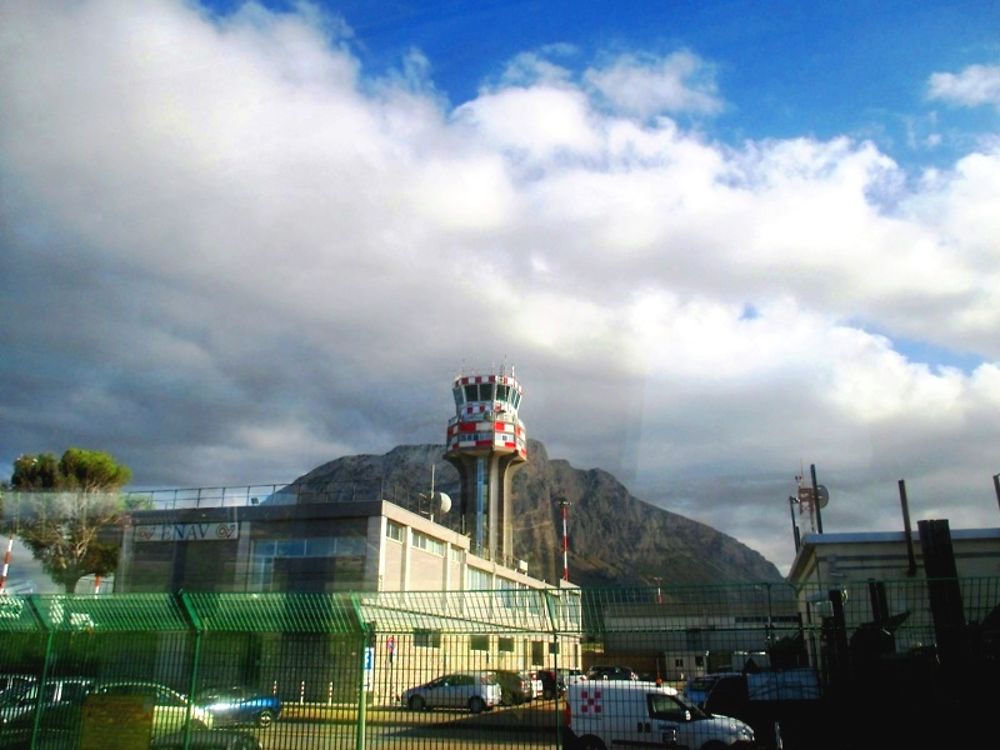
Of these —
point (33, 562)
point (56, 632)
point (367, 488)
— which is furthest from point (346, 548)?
point (56, 632)

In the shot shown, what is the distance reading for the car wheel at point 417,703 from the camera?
9872 mm

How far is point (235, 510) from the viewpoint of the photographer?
1529 inches

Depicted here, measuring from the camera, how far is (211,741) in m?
10.2

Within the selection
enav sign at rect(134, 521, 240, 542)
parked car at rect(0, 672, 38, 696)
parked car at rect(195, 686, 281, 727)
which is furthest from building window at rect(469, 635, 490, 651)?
enav sign at rect(134, 521, 240, 542)

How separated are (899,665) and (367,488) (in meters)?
29.6

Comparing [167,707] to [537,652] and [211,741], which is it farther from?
[537,652]

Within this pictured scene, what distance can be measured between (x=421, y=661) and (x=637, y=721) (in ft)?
10.2

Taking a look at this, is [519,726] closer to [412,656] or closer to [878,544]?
[412,656]

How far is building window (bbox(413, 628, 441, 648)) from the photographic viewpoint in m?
9.63

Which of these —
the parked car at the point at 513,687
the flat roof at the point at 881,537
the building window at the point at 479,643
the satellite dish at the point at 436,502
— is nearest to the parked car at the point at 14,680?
the building window at the point at 479,643

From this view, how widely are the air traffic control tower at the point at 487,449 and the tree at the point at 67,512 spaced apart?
31062mm

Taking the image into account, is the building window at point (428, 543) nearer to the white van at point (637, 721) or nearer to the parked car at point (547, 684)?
the white van at point (637, 721)

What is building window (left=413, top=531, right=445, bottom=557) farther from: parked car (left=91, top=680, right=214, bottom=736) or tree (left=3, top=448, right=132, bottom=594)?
parked car (left=91, top=680, right=214, bottom=736)

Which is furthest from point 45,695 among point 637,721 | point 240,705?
point 637,721
